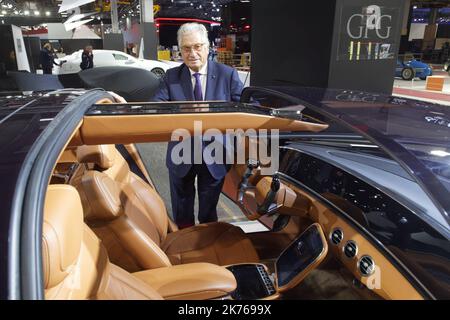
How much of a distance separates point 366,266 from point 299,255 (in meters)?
0.51

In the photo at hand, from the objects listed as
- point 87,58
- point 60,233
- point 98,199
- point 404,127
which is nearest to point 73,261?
point 60,233

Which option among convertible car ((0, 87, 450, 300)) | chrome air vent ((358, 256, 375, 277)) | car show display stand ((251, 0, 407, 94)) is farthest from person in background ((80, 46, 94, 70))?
chrome air vent ((358, 256, 375, 277))

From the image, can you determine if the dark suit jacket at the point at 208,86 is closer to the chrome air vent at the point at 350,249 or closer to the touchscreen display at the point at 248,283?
the touchscreen display at the point at 248,283

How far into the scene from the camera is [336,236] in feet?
6.42

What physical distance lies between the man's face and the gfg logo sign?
2167 millimetres

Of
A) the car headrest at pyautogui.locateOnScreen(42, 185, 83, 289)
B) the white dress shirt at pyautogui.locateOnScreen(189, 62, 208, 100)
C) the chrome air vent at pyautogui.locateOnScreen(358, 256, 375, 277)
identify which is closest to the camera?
the car headrest at pyautogui.locateOnScreen(42, 185, 83, 289)

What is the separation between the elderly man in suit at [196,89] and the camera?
2.53 meters

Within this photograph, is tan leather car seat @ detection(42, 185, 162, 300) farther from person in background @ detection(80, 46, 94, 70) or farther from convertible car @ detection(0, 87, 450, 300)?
person in background @ detection(80, 46, 94, 70)

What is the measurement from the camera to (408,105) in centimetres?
162

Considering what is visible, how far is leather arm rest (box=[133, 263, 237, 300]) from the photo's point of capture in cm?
153

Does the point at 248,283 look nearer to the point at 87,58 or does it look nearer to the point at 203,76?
the point at 203,76

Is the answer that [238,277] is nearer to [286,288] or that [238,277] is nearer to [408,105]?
[286,288]

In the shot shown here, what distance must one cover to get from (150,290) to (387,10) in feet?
13.3

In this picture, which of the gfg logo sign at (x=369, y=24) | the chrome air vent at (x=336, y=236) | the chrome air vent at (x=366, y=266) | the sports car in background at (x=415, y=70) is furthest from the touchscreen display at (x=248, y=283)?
the sports car in background at (x=415, y=70)
